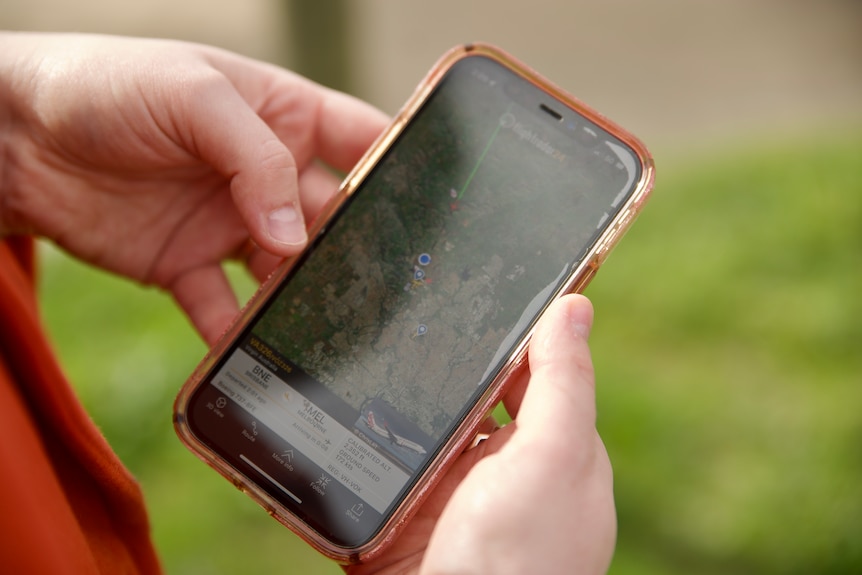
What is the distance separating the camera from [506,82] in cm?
157

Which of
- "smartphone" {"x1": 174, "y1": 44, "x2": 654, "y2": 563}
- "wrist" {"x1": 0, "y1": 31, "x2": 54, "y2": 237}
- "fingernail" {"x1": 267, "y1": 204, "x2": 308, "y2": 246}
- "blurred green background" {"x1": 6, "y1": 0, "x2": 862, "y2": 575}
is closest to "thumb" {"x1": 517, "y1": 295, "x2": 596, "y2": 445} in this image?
"smartphone" {"x1": 174, "y1": 44, "x2": 654, "y2": 563}

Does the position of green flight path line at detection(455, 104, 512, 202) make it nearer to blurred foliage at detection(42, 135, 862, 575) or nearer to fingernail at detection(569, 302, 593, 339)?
fingernail at detection(569, 302, 593, 339)

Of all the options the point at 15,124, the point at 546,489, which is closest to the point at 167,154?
the point at 15,124

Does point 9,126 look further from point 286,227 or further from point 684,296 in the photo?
point 684,296

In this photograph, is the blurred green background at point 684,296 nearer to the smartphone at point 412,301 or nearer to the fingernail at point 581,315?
the smartphone at point 412,301

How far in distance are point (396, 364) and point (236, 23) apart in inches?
99.4

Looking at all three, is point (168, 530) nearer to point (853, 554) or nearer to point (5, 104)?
point (5, 104)

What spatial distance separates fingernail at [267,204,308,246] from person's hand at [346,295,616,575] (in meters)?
0.51

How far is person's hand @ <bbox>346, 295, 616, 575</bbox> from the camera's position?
1.12m

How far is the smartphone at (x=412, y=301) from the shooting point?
1419 mm

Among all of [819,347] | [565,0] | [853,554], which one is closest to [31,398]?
[853,554]

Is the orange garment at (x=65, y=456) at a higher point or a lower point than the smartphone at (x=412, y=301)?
lower

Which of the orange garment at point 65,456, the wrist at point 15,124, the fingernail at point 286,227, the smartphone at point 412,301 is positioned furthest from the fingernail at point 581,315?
the wrist at point 15,124

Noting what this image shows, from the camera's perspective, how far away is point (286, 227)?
151 centimetres
